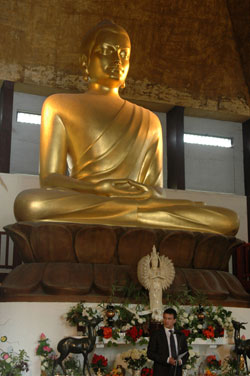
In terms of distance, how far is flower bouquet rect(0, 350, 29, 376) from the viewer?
352 centimetres

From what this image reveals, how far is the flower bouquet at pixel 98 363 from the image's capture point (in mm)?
3609

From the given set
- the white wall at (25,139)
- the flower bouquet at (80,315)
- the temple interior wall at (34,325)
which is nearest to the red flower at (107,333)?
the flower bouquet at (80,315)

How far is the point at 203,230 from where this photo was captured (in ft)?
15.0

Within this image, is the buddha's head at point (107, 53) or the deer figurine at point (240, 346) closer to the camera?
the deer figurine at point (240, 346)

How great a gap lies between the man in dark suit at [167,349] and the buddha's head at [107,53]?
2.88m

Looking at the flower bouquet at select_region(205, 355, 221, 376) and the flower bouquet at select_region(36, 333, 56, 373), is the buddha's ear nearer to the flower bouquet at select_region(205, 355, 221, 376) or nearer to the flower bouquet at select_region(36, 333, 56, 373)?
the flower bouquet at select_region(36, 333, 56, 373)

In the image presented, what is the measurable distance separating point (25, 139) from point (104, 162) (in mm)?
3044

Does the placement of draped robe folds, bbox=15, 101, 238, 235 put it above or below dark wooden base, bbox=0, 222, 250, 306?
above

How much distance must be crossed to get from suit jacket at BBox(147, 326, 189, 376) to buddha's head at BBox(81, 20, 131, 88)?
293 centimetres

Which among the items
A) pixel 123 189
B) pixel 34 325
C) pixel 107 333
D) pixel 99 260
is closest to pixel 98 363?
pixel 107 333

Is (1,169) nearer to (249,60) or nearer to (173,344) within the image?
(249,60)

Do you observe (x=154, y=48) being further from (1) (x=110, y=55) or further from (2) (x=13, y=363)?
(2) (x=13, y=363)

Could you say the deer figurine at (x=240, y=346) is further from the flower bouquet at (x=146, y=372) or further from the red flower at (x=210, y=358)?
the flower bouquet at (x=146, y=372)

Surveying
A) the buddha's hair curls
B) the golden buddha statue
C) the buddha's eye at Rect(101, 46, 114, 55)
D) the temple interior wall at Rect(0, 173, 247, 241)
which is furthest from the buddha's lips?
the temple interior wall at Rect(0, 173, 247, 241)
